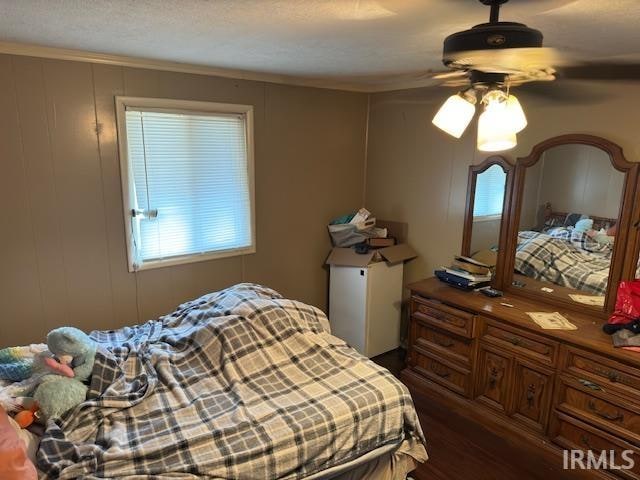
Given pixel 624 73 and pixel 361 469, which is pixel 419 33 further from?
pixel 361 469

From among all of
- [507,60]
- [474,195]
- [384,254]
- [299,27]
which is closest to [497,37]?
[507,60]

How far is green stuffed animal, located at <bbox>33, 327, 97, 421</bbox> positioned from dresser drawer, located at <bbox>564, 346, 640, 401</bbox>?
2335 millimetres

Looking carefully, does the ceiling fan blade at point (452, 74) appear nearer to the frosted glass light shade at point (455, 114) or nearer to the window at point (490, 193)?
the frosted glass light shade at point (455, 114)

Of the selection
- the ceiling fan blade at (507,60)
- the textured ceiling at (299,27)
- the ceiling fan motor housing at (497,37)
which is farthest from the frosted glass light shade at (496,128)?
the textured ceiling at (299,27)

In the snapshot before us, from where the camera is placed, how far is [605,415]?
217 centimetres

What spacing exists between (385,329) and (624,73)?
7.59 feet

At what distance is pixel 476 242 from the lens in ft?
10.1

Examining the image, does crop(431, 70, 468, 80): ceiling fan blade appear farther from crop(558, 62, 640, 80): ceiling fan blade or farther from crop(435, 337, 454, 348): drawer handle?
crop(435, 337, 454, 348): drawer handle

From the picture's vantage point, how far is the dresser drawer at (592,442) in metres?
2.09

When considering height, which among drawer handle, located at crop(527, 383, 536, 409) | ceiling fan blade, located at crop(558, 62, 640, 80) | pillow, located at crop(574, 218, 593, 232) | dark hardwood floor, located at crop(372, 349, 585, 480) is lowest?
dark hardwood floor, located at crop(372, 349, 585, 480)

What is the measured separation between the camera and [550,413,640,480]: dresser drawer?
6.85 feet

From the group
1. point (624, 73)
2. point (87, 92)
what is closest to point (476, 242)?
point (624, 73)

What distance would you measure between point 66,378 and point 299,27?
5.69ft

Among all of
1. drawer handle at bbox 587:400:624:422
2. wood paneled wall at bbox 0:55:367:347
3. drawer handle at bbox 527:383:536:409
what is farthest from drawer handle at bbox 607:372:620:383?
wood paneled wall at bbox 0:55:367:347
